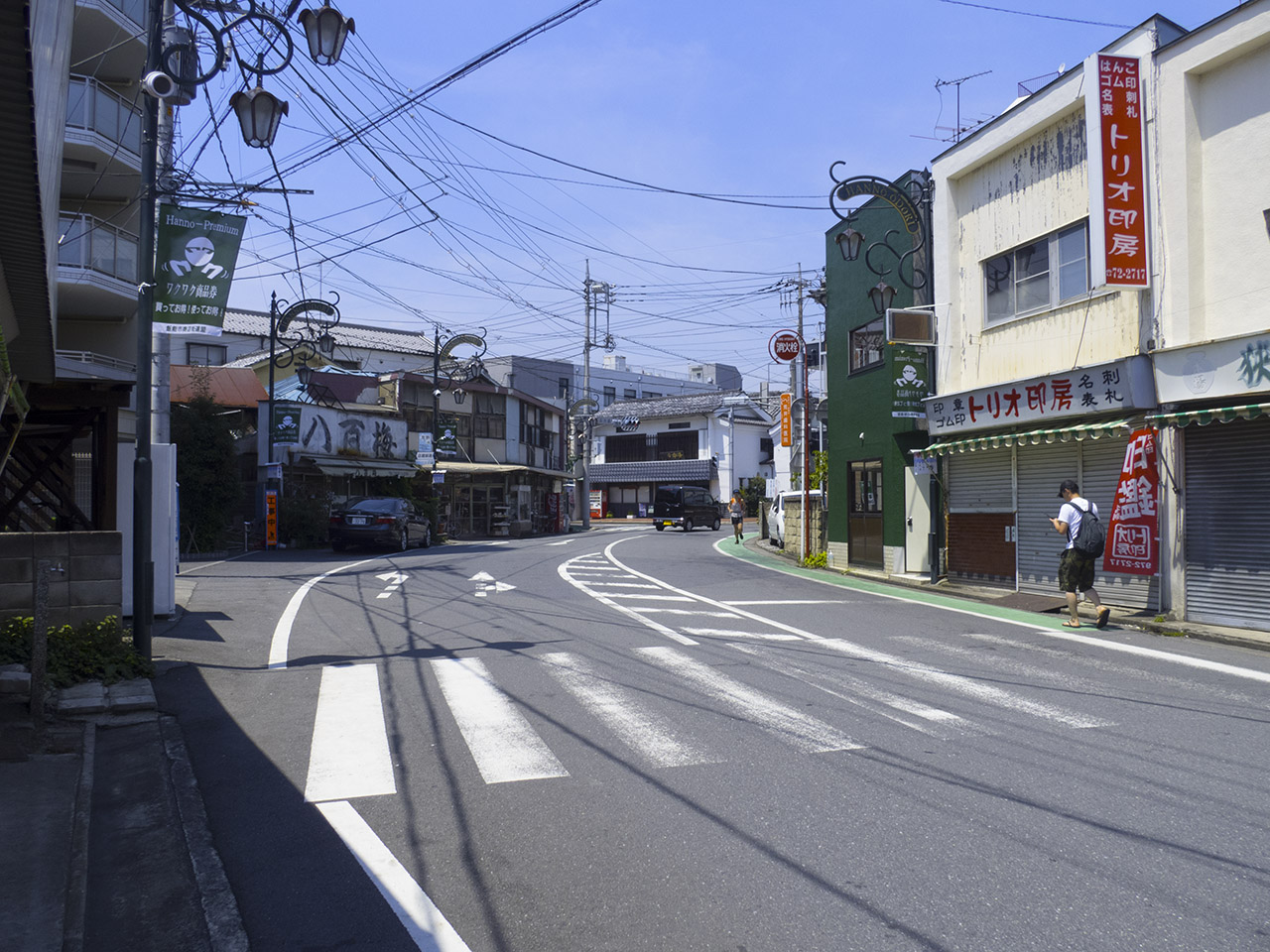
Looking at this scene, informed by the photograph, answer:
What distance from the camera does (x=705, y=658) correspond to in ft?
30.8

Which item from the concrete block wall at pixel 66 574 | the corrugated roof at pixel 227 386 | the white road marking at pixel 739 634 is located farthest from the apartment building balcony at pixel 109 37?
the white road marking at pixel 739 634

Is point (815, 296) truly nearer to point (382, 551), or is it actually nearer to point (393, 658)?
point (382, 551)

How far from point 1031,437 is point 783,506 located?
14.3 m

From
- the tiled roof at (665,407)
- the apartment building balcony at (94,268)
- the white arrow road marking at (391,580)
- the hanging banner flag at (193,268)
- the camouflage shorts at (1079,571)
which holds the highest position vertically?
the tiled roof at (665,407)

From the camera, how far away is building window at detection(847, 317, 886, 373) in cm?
1925

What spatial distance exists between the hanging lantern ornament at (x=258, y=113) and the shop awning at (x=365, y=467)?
71.6 feet

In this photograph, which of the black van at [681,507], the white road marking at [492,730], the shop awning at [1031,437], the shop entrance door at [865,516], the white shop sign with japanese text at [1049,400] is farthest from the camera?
the black van at [681,507]

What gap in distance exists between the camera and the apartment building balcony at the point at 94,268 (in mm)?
19016

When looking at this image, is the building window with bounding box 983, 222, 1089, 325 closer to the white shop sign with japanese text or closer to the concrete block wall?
the white shop sign with japanese text

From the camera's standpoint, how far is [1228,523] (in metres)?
11.1

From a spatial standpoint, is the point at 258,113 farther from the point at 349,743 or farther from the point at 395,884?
the point at 395,884

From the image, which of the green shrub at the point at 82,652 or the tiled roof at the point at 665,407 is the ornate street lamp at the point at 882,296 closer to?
the green shrub at the point at 82,652

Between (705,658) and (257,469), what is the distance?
24.9 metres

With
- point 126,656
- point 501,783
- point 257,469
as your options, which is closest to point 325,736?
point 501,783
